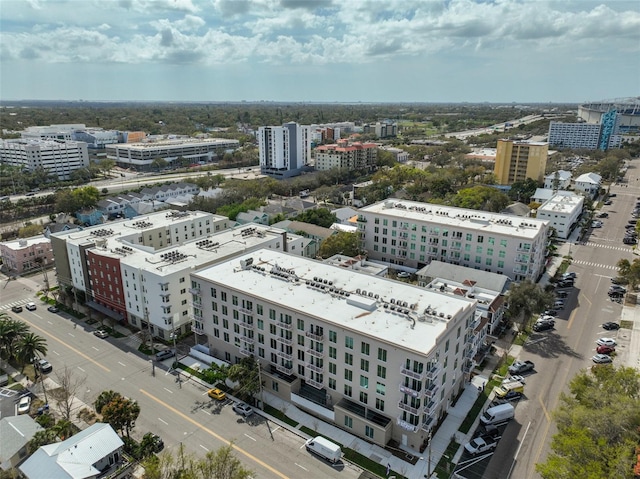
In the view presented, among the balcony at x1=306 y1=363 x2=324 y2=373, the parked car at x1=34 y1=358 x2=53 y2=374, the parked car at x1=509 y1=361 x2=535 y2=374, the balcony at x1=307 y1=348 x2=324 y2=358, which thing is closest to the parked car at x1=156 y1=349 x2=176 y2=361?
the parked car at x1=34 y1=358 x2=53 y2=374

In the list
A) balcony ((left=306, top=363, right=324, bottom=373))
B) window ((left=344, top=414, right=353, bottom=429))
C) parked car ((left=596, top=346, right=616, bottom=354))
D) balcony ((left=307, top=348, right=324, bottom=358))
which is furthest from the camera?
parked car ((left=596, top=346, right=616, bottom=354))

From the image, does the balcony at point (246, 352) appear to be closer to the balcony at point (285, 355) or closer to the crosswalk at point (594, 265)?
the balcony at point (285, 355)

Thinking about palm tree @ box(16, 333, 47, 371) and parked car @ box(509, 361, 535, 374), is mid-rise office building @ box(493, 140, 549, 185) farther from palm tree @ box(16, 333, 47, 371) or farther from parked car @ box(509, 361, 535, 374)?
palm tree @ box(16, 333, 47, 371)

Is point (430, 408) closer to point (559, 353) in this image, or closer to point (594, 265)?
point (559, 353)

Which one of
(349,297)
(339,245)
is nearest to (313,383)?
(349,297)

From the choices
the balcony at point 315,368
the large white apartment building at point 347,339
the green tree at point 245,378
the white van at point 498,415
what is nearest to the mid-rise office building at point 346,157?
the large white apartment building at point 347,339
